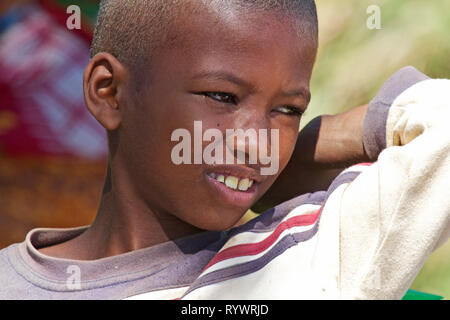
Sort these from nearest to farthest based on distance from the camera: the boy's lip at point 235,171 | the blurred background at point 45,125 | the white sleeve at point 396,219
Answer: the white sleeve at point 396,219
the boy's lip at point 235,171
the blurred background at point 45,125

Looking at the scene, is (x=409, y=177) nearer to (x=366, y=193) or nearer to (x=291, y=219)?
(x=366, y=193)

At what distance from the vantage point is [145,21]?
93 centimetres

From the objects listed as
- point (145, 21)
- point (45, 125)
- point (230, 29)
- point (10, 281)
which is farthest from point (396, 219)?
point (45, 125)

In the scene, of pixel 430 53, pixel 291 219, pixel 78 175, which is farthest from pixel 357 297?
pixel 78 175

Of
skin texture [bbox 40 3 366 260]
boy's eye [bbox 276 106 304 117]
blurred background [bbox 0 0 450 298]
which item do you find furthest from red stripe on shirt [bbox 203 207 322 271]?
blurred background [bbox 0 0 450 298]

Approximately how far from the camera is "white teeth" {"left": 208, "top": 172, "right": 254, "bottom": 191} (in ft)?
2.92

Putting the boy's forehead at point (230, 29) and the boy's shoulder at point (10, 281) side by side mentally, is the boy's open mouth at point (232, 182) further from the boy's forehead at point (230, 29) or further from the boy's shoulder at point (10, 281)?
the boy's shoulder at point (10, 281)

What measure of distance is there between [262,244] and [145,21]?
38 centimetres

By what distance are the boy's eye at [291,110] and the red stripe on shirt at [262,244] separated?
15cm

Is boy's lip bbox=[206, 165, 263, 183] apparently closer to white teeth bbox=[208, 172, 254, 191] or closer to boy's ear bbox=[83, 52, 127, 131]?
white teeth bbox=[208, 172, 254, 191]

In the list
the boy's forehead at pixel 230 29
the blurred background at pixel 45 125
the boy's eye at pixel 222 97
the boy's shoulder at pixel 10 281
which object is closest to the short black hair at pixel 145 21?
the boy's forehead at pixel 230 29

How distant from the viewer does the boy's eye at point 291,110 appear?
3.01 feet

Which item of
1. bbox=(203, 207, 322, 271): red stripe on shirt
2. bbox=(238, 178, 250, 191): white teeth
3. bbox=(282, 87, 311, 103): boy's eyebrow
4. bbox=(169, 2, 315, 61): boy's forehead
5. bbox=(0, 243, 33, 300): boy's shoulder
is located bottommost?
bbox=(0, 243, 33, 300): boy's shoulder

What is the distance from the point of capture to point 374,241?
0.78 metres
